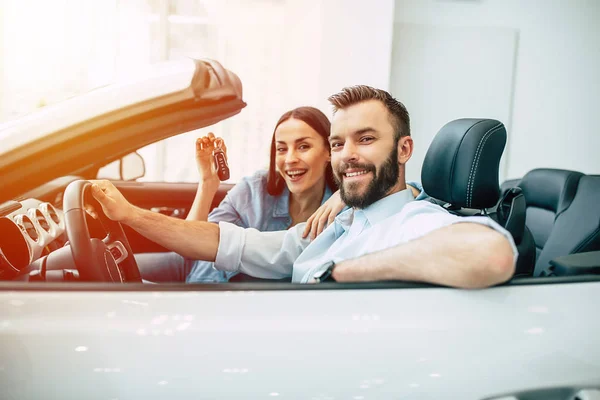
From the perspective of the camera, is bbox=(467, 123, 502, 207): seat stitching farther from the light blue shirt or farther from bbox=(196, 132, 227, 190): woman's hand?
bbox=(196, 132, 227, 190): woman's hand

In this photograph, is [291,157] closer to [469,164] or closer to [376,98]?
[376,98]

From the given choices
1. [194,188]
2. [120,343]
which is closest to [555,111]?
[194,188]

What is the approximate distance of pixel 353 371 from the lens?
2.78 feet

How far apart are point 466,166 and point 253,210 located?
90cm

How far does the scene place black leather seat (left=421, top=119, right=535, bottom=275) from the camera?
1307 mm

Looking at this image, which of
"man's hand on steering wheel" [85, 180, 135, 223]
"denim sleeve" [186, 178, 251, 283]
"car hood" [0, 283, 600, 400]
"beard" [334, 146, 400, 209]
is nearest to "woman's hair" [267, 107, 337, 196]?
Result: "denim sleeve" [186, 178, 251, 283]

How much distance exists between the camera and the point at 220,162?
2.03m

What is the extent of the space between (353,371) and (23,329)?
538mm

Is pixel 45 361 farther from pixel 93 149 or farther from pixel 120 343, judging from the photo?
pixel 93 149

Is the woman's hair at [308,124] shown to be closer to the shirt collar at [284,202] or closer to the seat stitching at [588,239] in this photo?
the shirt collar at [284,202]

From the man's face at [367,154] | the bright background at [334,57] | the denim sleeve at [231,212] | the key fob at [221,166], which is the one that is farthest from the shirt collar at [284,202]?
the bright background at [334,57]

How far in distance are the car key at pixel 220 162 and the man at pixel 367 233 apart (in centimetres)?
42

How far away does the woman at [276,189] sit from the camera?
1.90 m

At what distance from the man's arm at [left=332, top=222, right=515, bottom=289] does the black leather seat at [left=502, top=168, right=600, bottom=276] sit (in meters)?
0.63
